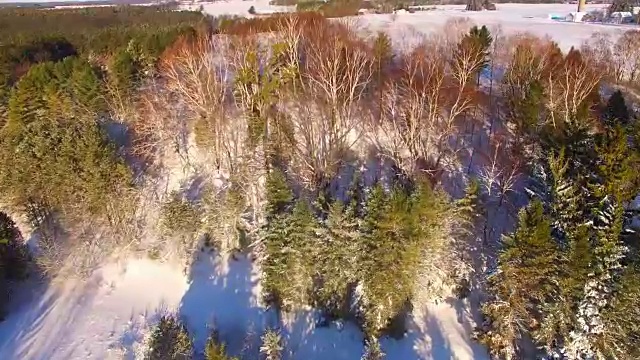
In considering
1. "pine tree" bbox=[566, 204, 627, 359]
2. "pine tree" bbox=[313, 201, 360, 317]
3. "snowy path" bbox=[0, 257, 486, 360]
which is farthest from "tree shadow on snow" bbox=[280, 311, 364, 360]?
"pine tree" bbox=[566, 204, 627, 359]

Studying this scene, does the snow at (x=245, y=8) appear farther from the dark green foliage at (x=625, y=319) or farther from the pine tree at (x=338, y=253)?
the dark green foliage at (x=625, y=319)

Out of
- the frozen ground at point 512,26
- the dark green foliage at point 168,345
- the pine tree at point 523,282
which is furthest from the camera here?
the frozen ground at point 512,26

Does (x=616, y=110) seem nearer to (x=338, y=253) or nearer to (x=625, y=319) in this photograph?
(x=625, y=319)

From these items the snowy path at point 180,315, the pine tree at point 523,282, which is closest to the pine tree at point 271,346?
the snowy path at point 180,315

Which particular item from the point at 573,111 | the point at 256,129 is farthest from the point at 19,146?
the point at 573,111

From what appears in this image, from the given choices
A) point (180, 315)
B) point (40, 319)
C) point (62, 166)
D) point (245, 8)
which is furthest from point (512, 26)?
point (40, 319)

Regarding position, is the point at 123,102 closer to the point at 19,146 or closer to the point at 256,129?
the point at 19,146
